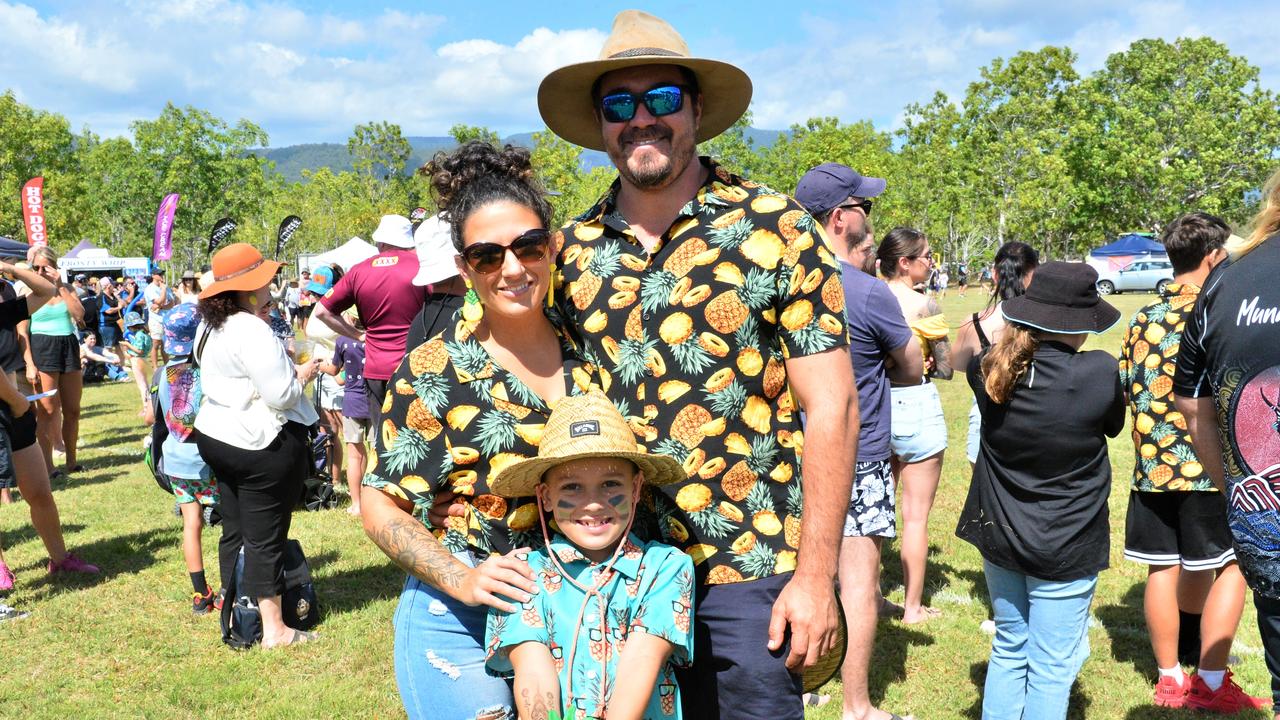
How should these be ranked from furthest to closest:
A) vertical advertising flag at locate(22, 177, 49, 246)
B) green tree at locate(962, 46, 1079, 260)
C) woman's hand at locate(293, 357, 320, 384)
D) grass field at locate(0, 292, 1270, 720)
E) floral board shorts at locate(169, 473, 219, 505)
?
green tree at locate(962, 46, 1079, 260), vertical advertising flag at locate(22, 177, 49, 246), woman's hand at locate(293, 357, 320, 384), floral board shorts at locate(169, 473, 219, 505), grass field at locate(0, 292, 1270, 720)

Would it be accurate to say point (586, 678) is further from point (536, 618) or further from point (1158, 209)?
point (1158, 209)

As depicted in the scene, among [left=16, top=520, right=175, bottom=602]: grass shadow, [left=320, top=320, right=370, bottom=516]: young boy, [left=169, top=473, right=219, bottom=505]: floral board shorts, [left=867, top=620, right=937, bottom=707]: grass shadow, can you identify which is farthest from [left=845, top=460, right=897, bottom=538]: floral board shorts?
[left=16, top=520, right=175, bottom=602]: grass shadow

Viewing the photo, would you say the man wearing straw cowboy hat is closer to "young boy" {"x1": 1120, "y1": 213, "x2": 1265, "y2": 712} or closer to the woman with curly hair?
the woman with curly hair

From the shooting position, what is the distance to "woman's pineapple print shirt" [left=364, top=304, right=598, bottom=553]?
2162mm

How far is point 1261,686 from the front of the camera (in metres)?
4.52

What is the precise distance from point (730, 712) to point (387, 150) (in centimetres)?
5307

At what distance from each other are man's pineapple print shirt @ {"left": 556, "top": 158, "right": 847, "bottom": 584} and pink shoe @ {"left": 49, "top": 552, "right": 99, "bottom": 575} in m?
6.24

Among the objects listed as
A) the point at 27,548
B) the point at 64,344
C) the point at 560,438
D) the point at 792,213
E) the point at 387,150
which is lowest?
the point at 27,548

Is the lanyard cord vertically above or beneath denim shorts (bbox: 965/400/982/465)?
above

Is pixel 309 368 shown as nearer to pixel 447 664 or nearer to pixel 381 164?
pixel 447 664

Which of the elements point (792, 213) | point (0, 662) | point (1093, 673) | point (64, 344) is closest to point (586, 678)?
point (792, 213)

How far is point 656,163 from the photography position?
2291 millimetres

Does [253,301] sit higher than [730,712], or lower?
higher

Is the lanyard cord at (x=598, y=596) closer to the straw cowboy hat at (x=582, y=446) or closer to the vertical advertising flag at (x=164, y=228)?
the straw cowboy hat at (x=582, y=446)
